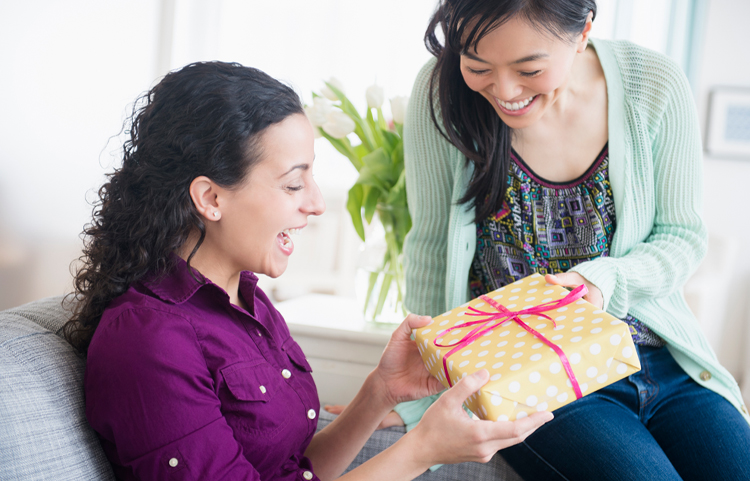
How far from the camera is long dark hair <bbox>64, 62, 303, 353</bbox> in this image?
32.3 inches

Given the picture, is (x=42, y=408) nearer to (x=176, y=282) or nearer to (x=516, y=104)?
(x=176, y=282)

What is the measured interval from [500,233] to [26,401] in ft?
2.99

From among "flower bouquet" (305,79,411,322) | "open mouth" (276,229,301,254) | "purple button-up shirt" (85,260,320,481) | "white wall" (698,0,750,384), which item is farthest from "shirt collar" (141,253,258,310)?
"white wall" (698,0,750,384)

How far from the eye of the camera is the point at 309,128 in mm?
931

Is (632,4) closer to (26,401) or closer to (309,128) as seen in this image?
(309,128)

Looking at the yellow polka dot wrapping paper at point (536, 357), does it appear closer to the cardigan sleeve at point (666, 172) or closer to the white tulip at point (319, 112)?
the cardigan sleeve at point (666, 172)

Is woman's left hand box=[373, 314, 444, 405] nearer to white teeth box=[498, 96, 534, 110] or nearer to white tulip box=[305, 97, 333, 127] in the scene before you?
white teeth box=[498, 96, 534, 110]

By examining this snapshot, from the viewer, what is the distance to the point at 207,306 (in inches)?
33.9

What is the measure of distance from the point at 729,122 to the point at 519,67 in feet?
8.37

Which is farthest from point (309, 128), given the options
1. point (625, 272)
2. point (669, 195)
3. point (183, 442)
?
point (669, 195)

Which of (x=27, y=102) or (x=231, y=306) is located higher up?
(x=27, y=102)

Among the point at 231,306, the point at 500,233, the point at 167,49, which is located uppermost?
the point at 167,49

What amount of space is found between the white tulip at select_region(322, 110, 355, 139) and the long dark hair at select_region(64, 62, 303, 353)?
26.8 inches

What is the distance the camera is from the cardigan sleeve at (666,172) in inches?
46.4
